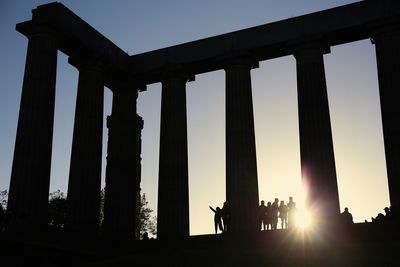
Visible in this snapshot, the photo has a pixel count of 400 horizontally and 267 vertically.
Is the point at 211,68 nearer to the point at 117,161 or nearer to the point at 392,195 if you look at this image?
the point at 117,161

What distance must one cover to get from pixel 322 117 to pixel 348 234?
16928 mm

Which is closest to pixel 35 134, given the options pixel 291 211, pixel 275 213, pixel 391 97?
pixel 275 213

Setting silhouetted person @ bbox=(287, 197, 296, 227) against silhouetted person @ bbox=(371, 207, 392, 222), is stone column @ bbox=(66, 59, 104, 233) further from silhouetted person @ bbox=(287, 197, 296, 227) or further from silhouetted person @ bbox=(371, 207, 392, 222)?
silhouetted person @ bbox=(371, 207, 392, 222)

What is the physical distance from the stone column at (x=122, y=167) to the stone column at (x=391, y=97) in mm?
33062

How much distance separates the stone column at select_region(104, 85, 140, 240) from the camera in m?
72.1

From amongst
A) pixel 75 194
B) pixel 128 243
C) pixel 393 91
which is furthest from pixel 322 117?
pixel 75 194

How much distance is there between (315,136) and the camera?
6366 centimetres

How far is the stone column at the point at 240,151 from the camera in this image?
64000 mm

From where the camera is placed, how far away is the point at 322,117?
64.4m

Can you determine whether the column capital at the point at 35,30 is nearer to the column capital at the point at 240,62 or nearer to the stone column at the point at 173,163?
the stone column at the point at 173,163

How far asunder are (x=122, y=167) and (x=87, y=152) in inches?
317

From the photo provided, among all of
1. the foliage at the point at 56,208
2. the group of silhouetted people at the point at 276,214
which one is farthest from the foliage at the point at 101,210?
the group of silhouetted people at the point at 276,214

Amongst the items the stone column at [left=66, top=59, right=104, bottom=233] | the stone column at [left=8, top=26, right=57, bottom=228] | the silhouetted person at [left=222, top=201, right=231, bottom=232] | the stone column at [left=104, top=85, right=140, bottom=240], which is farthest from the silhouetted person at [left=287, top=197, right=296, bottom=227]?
the stone column at [left=8, top=26, right=57, bottom=228]

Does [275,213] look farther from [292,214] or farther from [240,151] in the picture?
[240,151]
